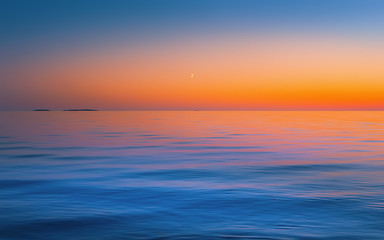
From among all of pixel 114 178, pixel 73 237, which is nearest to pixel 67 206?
pixel 73 237

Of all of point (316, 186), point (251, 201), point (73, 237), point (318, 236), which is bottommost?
point (73, 237)

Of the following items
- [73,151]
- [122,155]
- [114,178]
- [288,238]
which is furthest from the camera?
[73,151]

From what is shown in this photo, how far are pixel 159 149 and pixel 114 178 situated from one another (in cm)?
1119

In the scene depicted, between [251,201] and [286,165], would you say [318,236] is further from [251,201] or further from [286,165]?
[286,165]

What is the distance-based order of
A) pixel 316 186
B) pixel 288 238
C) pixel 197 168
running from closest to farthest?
pixel 288 238, pixel 316 186, pixel 197 168

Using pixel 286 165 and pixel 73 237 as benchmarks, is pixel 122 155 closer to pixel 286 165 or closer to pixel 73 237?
pixel 286 165

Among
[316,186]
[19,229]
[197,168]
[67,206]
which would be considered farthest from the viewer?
[197,168]

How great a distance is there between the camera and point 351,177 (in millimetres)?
14117

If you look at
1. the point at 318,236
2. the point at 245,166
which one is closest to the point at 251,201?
the point at 318,236

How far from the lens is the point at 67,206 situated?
9758mm

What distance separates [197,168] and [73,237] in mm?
9672

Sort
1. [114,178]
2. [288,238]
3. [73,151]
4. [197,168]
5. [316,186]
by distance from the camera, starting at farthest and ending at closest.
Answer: [73,151]
[197,168]
[114,178]
[316,186]
[288,238]

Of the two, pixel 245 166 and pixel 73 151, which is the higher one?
pixel 73 151

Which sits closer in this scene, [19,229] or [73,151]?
[19,229]
